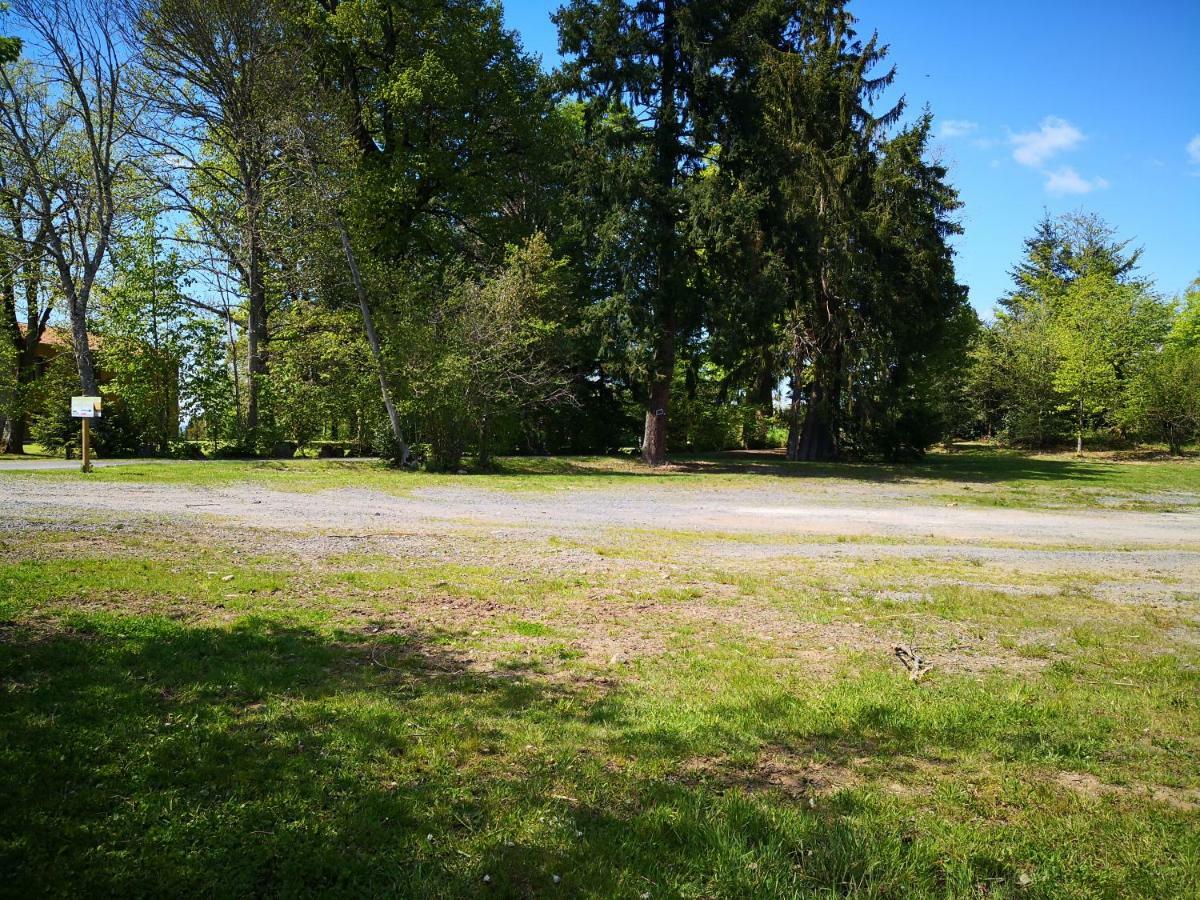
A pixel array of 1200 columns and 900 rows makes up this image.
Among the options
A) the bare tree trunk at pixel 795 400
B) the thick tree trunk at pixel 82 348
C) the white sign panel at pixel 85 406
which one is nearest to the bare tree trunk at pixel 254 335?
the thick tree trunk at pixel 82 348

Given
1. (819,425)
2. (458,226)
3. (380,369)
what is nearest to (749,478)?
(819,425)

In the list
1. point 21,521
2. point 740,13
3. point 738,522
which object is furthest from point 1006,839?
point 740,13

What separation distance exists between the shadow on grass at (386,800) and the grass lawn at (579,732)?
0.01m

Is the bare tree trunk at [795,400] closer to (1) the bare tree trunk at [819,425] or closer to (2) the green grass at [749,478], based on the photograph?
(1) the bare tree trunk at [819,425]

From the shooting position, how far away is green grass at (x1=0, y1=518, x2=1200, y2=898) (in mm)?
2715

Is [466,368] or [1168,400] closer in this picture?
[466,368]

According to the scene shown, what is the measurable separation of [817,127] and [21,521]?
27.5 m

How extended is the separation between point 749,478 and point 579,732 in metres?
18.7

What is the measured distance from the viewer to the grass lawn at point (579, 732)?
273cm

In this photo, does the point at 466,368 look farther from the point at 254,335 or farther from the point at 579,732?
the point at 579,732

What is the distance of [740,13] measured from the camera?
76.3ft

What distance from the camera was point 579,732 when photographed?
152 inches

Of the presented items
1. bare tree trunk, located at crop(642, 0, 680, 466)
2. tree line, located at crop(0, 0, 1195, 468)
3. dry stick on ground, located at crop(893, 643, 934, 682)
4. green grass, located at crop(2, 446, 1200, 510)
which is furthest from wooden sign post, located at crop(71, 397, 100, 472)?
dry stick on ground, located at crop(893, 643, 934, 682)

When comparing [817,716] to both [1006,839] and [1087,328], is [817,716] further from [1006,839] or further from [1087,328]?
[1087,328]
